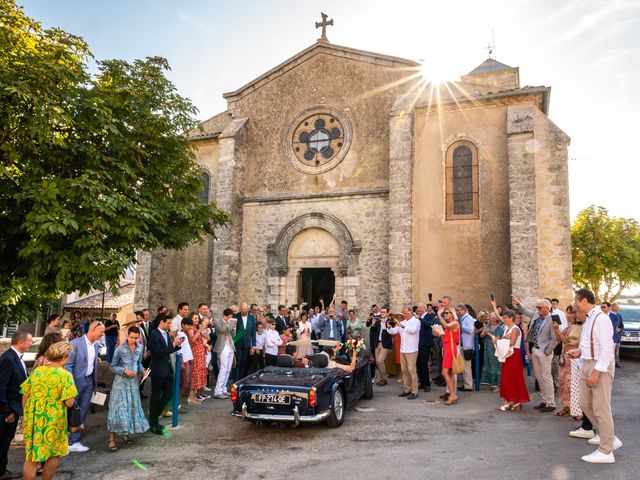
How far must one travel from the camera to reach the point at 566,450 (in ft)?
20.7

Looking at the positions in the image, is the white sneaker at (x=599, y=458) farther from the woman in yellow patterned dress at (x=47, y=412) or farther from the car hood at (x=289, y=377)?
the woman in yellow patterned dress at (x=47, y=412)

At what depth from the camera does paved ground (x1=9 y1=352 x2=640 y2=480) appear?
561 centimetres

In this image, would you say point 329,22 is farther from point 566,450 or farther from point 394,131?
point 566,450

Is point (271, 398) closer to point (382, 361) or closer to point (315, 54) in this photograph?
point (382, 361)

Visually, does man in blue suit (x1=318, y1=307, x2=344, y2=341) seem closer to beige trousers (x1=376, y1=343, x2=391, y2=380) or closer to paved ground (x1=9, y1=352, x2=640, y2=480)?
beige trousers (x1=376, y1=343, x2=391, y2=380)

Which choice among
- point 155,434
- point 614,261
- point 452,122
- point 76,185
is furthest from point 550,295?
point 614,261

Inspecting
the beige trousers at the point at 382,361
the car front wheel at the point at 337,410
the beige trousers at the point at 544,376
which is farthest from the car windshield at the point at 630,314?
the car front wheel at the point at 337,410

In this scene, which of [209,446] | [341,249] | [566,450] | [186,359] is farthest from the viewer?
[341,249]

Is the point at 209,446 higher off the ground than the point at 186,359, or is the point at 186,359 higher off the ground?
the point at 186,359

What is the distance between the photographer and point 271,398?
23.4ft

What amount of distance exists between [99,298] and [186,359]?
2647 cm

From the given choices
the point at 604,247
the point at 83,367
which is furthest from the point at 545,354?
the point at 604,247

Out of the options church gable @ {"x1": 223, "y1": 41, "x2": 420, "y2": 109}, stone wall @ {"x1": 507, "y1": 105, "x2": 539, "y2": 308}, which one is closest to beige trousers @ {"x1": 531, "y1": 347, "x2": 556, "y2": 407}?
stone wall @ {"x1": 507, "y1": 105, "x2": 539, "y2": 308}

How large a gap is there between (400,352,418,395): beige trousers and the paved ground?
1.17 m
